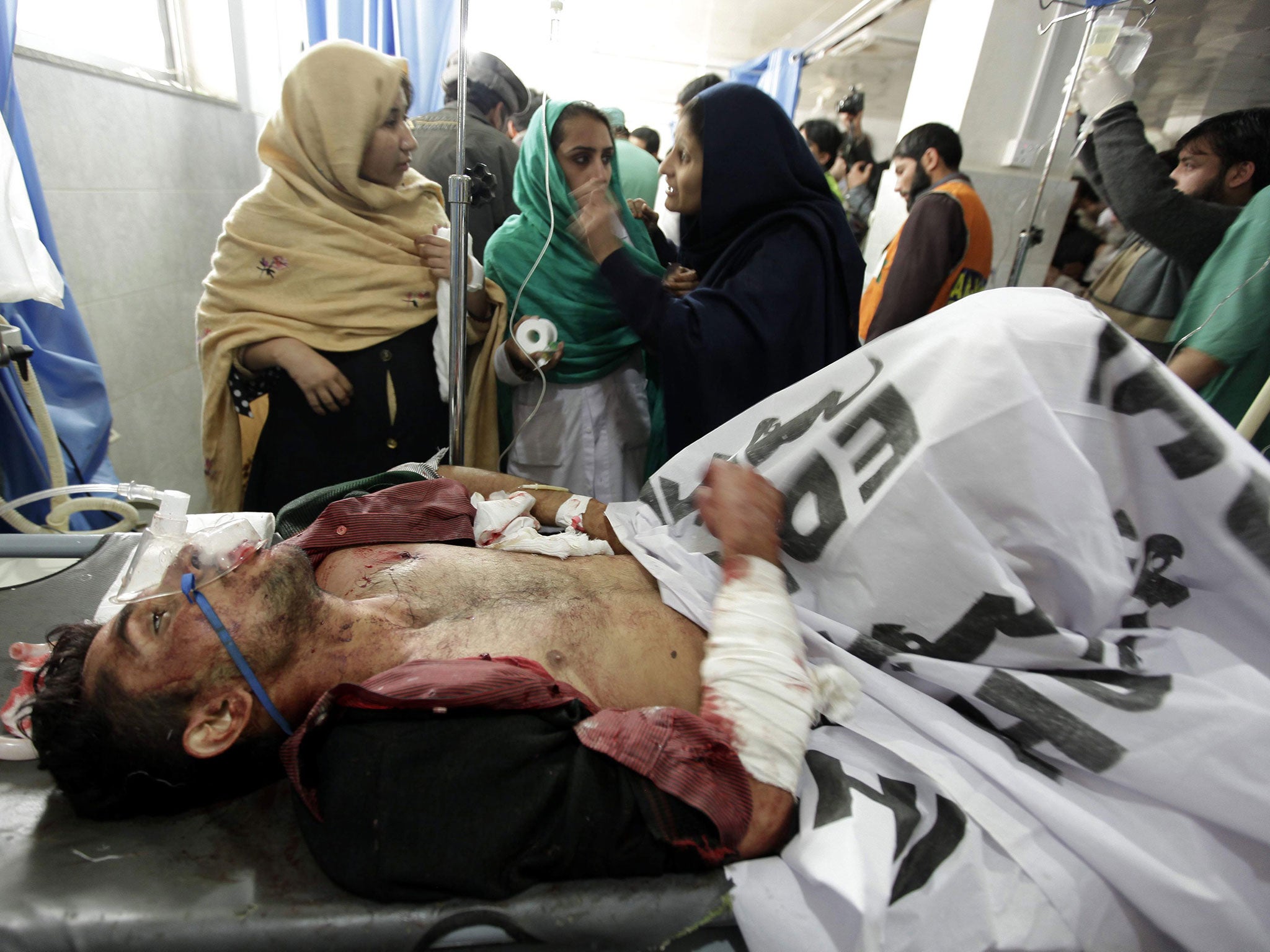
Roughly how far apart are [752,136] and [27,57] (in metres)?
1.74

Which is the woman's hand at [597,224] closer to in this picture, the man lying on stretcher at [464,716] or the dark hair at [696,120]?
the dark hair at [696,120]

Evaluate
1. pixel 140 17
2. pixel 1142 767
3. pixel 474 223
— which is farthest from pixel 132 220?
pixel 1142 767

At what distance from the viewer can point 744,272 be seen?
131cm

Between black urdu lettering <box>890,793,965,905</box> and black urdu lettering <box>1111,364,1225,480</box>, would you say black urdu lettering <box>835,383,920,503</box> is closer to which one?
black urdu lettering <box>1111,364,1225,480</box>

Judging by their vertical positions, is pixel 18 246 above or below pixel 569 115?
below

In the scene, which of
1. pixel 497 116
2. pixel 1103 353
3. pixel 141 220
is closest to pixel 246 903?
pixel 1103 353

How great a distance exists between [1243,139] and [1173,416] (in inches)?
62.8

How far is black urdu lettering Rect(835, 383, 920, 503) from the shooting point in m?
0.88

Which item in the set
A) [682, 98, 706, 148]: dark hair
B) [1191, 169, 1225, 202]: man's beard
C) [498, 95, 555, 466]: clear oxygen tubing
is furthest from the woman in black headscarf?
[1191, 169, 1225, 202]: man's beard

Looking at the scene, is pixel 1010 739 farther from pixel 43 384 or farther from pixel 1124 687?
pixel 43 384

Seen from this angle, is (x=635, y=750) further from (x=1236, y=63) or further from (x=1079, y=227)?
(x=1236, y=63)

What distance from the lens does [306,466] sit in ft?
5.11

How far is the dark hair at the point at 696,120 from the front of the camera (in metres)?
1.34

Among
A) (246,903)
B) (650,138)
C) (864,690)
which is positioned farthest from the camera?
(650,138)
